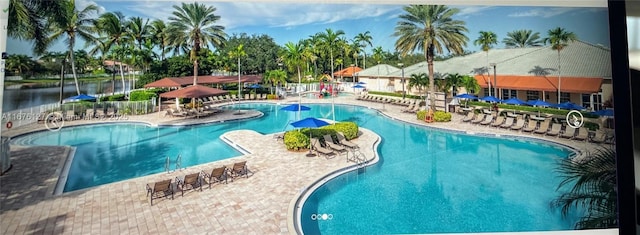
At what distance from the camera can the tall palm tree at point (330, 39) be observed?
9131mm

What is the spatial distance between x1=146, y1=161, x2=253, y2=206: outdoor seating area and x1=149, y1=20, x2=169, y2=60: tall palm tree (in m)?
4.07

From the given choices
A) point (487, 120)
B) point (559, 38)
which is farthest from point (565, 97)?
point (487, 120)

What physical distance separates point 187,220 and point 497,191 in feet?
24.8

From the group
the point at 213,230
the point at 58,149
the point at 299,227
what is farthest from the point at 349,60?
the point at 58,149

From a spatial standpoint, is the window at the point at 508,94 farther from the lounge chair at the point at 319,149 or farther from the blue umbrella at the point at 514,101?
the lounge chair at the point at 319,149

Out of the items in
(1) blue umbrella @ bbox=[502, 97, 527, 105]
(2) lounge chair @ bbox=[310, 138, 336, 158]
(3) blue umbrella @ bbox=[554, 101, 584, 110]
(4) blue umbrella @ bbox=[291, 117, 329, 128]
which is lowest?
(2) lounge chair @ bbox=[310, 138, 336, 158]

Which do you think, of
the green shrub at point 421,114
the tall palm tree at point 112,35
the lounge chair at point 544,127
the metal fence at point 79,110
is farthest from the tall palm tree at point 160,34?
the lounge chair at point 544,127

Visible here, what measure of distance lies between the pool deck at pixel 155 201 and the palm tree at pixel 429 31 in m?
4.74

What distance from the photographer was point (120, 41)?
8828mm

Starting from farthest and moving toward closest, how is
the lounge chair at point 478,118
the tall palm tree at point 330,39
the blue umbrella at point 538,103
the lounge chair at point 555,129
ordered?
1. the lounge chair at point 478,118
2. the blue umbrella at point 538,103
3. the lounge chair at point 555,129
4. the tall palm tree at point 330,39

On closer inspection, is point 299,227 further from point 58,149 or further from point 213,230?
point 58,149

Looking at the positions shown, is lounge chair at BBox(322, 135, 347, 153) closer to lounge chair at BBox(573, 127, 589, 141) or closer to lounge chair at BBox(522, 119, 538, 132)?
lounge chair at BBox(522, 119, 538, 132)

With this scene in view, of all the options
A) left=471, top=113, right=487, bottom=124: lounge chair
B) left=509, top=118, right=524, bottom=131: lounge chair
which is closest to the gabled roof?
left=471, top=113, right=487, bottom=124: lounge chair

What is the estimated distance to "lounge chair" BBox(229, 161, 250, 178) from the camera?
7.79m
